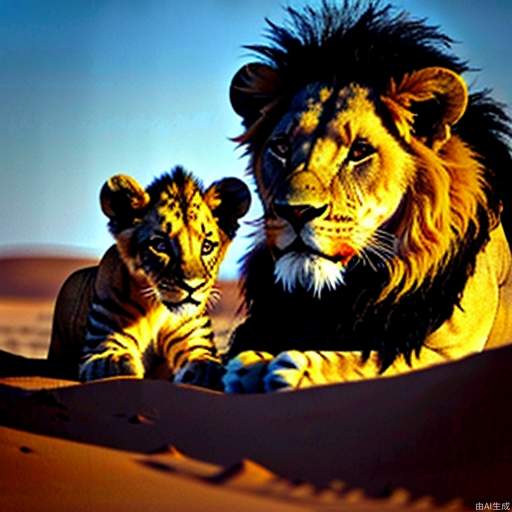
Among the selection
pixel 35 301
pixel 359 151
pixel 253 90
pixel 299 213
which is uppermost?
pixel 253 90

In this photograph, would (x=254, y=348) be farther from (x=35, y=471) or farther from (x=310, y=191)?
(x=35, y=471)

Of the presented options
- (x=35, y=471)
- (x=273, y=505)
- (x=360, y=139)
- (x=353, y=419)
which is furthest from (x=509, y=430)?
(x=35, y=471)

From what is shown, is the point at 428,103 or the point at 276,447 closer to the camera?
the point at 276,447

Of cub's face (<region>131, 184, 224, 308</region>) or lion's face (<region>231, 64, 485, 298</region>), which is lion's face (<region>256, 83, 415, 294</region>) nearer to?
lion's face (<region>231, 64, 485, 298</region>)

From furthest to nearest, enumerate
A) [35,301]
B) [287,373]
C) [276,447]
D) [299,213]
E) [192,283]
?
[35,301] → [192,283] → [299,213] → [287,373] → [276,447]

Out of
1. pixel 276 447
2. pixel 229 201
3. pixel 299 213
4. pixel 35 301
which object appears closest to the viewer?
pixel 276 447

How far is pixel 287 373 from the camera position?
5.53 metres

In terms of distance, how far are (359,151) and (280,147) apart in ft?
1.20

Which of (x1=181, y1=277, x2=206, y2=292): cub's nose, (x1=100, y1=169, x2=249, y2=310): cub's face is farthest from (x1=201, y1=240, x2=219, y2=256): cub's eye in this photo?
(x1=181, y1=277, x2=206, y2=292): cub's nose

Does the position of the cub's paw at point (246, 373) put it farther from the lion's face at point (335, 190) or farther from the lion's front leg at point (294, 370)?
the lion's face at point (335, 190)

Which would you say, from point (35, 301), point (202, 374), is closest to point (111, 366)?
point (202, 374)

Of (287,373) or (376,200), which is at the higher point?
(376,200)

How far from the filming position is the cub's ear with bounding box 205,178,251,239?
5953 millimetres

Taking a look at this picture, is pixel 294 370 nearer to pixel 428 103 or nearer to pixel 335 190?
pixel 335 190
